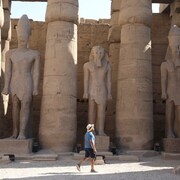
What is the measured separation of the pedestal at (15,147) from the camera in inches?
480

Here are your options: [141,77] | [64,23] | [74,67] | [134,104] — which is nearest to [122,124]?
[134,104]

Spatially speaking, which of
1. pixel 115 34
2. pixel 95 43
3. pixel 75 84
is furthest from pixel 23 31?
pixel 95 43

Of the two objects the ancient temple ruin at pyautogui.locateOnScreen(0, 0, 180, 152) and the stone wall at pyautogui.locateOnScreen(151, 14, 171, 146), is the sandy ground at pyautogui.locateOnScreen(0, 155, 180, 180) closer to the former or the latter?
the ancient temple ruin at pyautogui.locateOnScreen(0, 0, 180, 152)

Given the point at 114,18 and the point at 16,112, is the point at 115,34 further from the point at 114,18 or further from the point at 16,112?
the point at 16,112

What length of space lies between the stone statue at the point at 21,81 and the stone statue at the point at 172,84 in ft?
15.2

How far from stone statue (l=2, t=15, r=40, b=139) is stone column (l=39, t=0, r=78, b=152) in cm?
62

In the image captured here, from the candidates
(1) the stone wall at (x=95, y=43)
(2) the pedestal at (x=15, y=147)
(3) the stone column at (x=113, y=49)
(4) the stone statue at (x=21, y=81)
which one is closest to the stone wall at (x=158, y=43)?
(1) the stone wall at (x=95, y=43)

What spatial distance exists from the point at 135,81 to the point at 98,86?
5.12 ft

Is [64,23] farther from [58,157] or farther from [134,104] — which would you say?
[58,157]

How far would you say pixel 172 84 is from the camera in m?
13.7

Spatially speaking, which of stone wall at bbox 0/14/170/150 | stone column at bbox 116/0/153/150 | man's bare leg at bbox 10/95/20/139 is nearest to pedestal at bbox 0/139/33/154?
man's bare leg at bbox 10/95/20/139

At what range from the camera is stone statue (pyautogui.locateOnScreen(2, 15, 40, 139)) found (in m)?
12.8

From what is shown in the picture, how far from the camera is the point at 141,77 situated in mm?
13766

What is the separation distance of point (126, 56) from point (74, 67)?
2000 mm
